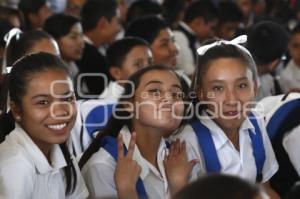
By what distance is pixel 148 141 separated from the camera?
1.73 m

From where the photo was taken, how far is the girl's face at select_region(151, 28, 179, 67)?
293 cm

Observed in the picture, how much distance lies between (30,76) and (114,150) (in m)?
0.33

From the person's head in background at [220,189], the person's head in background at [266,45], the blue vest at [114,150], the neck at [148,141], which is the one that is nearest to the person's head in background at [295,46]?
the person's head in background at [266,45]

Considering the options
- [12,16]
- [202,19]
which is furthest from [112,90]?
[202,19]

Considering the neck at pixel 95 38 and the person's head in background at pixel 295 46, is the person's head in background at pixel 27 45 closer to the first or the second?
the neck at pixel 95 38

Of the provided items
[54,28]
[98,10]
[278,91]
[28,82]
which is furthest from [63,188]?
[98,10]

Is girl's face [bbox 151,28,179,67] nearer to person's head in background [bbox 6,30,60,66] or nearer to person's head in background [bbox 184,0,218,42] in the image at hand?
person's head in background [bbox 6,30,60,66]

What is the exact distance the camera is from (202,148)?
68.0 inches

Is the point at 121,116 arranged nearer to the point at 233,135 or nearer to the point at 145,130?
the point at 145,130

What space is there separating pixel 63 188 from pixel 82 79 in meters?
1.49

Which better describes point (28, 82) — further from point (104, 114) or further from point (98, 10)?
point (98, 10)

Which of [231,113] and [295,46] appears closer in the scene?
[231,113]

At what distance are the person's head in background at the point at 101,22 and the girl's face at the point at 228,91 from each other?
1.86m

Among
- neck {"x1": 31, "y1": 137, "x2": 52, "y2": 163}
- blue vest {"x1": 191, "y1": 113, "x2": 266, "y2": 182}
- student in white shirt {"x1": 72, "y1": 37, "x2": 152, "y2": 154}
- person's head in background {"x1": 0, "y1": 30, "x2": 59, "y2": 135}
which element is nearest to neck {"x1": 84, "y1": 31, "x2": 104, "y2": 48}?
student in white shirt {"x1": 72, "y1": 37, "x2": 152, "y2": 154}
